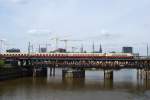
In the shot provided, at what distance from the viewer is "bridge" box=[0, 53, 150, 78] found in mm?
106188

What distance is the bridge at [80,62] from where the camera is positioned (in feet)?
348

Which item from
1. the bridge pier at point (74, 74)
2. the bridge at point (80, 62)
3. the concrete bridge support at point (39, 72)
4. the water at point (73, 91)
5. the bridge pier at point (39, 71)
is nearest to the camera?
the water at point (73, 91)

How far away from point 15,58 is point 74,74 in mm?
27345

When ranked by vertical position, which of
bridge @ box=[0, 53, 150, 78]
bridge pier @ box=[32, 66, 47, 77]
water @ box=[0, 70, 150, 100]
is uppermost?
bridge @ box=[0, 53, 150, 78]

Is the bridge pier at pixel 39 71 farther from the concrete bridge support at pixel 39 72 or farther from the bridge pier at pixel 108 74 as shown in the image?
the bridge pier at pixel 108 74

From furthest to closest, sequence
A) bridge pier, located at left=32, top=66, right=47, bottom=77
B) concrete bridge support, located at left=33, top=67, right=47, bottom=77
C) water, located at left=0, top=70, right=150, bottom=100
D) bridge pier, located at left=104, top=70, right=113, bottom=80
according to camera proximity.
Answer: bridge pier, located at left=32, top=66, right=47, bottom=77, concrete bridge support, located at left=33, top=67, right=47, bottom=77, bridge pier, located at left=104, top=70, right=113, bottom=80, water, located at left=0, top=70, right=150, bottom=100

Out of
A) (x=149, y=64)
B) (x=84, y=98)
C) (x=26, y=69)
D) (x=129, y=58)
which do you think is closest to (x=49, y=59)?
(x=26, y=69)

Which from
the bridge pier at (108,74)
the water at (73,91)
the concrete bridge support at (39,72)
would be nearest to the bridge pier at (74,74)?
the bridge pier at (108,74)

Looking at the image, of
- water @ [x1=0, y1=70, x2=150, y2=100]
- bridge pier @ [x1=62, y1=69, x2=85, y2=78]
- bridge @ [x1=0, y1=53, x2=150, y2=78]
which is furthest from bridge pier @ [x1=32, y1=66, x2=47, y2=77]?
water @ [x1=0, y1=70, x2=150, y2=100]

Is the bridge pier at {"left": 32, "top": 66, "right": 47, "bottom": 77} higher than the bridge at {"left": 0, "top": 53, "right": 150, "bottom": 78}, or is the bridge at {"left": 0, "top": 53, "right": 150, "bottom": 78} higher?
the bridge at {"left": 0, "top": 53, "right": 150, "bottom": 78}

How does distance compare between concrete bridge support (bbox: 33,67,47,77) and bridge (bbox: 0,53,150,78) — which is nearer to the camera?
bridge (bbox: 0,53,150,78)

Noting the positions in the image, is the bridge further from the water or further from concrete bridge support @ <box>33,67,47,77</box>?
the water

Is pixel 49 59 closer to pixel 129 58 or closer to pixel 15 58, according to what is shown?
pixel 15 58

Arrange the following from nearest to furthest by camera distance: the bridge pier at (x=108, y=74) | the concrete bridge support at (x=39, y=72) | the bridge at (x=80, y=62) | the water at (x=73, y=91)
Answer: the water at (x=73, y=91) < the bridge pier at (x=108, y=74) < the bridge at (x=80, y=62) < the concrete bridge support at (x=39, y=72)
